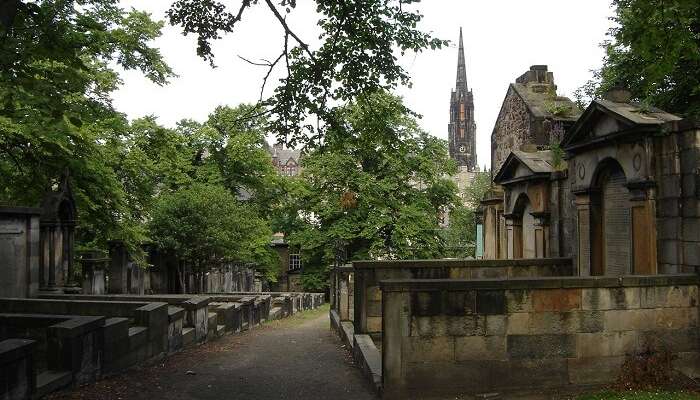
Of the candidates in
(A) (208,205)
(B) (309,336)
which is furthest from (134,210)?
(B) (309,336)

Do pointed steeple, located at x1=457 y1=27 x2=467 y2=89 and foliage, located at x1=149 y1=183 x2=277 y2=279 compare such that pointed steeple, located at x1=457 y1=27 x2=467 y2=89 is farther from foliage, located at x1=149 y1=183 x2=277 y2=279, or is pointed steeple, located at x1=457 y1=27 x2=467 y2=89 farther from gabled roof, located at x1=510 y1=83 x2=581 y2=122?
foliage, located at x1=149 y1=183 x2=277 y2=279

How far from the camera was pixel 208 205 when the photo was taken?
25.2m

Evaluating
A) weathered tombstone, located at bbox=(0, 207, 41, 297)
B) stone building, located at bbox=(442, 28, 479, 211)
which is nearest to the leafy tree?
weathered tombstone, located at bbox=(0, 207, 41, 297)

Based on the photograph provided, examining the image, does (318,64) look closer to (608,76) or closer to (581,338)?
(581,338)

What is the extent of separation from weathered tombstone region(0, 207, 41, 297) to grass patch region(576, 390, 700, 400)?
1118 centimetres

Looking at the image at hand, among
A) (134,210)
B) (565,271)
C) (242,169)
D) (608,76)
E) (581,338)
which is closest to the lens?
(581,338)

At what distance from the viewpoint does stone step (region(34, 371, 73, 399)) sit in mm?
6043

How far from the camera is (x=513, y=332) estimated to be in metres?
6.85

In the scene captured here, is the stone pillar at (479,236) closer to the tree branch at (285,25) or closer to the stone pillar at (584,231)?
the stone pillar at (584,231)

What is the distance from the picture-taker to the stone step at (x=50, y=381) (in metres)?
6.04

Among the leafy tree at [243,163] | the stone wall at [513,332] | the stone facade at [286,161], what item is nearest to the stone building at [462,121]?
the stone facade at [286,161]

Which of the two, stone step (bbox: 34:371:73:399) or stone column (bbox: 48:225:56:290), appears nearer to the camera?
stone step (bbox: 34:371:73:399)

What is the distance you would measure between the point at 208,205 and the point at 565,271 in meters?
17.7

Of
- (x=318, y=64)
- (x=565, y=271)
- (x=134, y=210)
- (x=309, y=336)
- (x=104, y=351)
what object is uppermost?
(x=318, y=64)
